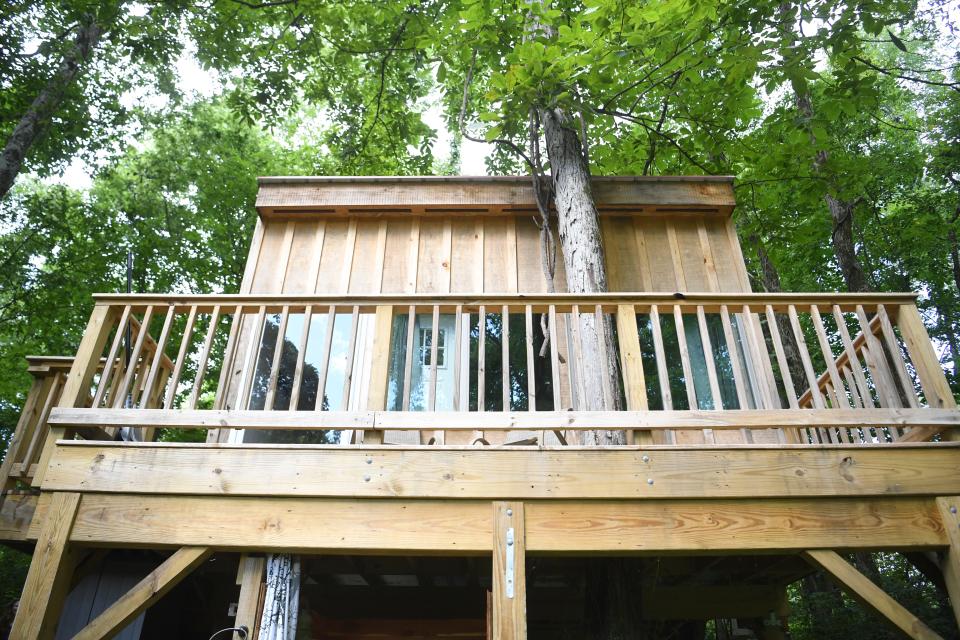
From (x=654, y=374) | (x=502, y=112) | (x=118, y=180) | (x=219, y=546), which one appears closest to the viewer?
(x=219, y=546)

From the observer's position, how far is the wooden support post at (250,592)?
9.85 ft

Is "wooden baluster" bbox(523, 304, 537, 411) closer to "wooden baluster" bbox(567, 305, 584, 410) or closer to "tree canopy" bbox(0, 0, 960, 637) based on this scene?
"wooden baluster" bbox(567, 305, 584, 410)

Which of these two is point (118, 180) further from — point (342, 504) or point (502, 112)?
point (342, 504)

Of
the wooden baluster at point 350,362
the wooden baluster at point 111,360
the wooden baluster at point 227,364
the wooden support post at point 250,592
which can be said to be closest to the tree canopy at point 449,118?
the wooden baluster at point 350,362

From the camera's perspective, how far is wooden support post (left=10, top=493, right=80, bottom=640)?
9.26ft

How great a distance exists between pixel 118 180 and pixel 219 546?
1204 cm

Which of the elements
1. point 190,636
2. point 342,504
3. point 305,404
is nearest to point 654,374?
point 305,404

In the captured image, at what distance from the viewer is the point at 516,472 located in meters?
3.05

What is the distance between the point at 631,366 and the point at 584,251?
149 cm

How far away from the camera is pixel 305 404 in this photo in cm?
466

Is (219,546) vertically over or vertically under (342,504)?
under

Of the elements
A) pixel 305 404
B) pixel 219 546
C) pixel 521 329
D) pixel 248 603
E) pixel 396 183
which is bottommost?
pixel 248 603

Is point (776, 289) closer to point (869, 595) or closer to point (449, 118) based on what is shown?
point (449, 118)

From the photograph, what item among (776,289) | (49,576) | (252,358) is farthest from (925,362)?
(776,289)
